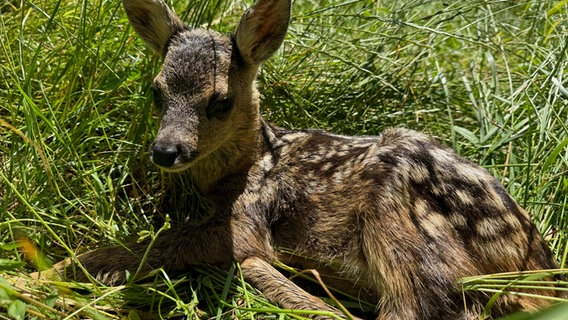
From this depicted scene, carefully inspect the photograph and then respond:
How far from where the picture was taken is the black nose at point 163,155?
3256 mm

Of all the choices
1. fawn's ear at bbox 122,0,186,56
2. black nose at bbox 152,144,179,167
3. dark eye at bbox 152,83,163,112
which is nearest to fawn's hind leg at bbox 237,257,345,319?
black nose at bbox 152,144,179,167

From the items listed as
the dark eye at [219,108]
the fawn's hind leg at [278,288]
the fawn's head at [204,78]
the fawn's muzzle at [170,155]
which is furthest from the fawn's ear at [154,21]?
the fawn's hind leg at [278,288]

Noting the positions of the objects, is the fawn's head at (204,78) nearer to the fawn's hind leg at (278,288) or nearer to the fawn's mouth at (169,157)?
the fawn's mouth at (169,157)

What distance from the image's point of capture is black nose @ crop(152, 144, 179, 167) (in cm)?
326

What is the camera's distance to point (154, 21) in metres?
3.77

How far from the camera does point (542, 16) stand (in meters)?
4.90

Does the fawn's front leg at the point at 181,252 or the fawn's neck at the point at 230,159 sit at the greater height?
the fawn's neck at the point at 230,159

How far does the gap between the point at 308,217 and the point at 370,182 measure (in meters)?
0.37

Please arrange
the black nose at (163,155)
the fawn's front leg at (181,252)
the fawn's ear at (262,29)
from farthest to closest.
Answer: the fawn's ear at (262,29)
the fawn's front leg at (181,252)
the black nose at (163,155)

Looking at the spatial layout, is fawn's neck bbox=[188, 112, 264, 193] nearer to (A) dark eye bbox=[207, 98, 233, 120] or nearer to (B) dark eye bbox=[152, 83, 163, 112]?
(A) dark eye bbox=[207, 98, 233, 120]

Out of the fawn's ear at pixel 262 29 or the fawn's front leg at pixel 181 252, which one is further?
the fawn's ear at pixel 262 29

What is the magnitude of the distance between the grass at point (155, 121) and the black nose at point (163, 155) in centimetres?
47

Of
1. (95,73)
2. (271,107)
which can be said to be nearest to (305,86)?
(271,107)

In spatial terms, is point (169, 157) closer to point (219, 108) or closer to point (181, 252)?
point (219, 108)
